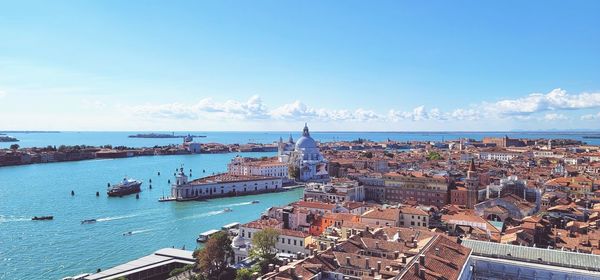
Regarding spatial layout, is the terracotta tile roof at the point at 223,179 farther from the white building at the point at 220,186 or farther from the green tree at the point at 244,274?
the green tree at the point at 244,274

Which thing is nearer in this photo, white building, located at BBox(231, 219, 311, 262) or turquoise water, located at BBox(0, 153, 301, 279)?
white building, located at BBox(231, 219, 311, 262)

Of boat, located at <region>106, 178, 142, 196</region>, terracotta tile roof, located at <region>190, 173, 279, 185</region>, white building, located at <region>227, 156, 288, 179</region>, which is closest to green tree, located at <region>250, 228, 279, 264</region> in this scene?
terracotta tile roof, located at <region>190, 173, 279, 185</region>

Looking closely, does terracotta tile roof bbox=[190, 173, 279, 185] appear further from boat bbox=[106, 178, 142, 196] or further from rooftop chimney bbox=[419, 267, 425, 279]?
rooftop chimney bbox=[419, 267, 425, 279]

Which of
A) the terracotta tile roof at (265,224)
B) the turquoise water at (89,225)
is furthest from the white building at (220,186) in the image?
the terracotta tile roof at (265,224)

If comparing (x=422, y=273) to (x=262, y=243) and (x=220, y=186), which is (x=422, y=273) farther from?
(x=220, y=186)

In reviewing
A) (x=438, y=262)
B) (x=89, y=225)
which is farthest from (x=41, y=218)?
(x=438, y=262)

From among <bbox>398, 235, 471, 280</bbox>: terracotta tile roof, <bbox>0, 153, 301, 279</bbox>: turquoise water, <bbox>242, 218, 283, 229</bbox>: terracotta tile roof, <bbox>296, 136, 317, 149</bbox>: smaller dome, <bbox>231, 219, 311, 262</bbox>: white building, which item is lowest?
<bbox>0, 153, 301, 279</bbox>: turquoise water
